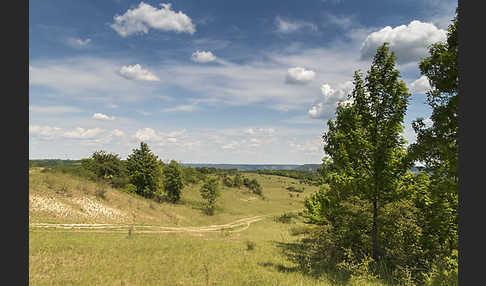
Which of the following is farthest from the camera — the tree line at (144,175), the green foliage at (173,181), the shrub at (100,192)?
the green foliage at (173,181)

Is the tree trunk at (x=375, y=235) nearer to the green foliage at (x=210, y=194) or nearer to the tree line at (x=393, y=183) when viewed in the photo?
the tree line at (x=393, y=183)

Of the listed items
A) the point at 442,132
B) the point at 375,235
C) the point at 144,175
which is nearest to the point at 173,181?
the point at 144,175

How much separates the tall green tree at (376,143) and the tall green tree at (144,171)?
2243 inches

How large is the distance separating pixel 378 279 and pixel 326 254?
400cm

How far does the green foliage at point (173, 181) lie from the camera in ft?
217

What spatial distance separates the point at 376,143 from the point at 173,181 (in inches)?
2401

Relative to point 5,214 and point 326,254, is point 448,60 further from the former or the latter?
point 5,214

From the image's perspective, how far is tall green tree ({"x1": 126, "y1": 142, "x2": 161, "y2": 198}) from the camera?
2408 inches

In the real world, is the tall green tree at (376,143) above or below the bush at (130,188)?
above

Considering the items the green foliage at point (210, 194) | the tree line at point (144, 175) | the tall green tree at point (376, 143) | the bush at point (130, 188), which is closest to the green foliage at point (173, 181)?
the tree line at point (144, 175)

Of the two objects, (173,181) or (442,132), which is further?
(173,181)

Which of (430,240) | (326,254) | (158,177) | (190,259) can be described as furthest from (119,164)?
(430,240)

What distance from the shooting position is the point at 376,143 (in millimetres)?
11711

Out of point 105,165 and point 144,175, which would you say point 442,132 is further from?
point 105,165
